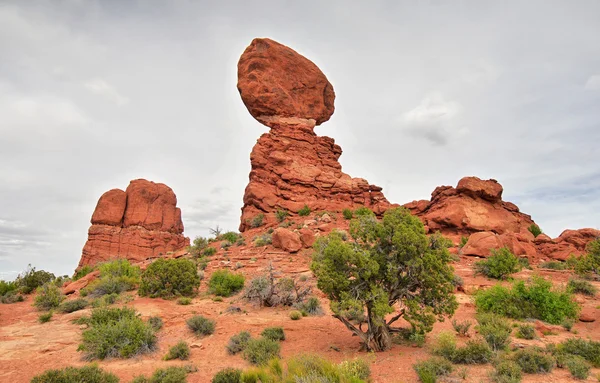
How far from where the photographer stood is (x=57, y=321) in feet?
44.4

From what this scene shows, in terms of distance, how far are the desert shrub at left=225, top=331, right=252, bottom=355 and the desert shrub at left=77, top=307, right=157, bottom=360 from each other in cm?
246

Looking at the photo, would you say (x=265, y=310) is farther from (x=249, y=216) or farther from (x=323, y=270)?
(x=249, y=216)

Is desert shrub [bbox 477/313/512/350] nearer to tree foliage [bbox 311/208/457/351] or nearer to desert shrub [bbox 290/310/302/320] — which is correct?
tree foliage [bbox 311/208/457/351]

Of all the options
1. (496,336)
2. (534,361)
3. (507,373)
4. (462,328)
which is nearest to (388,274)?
(507,373)

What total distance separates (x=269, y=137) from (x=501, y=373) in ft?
116

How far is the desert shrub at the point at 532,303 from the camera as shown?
12.0m

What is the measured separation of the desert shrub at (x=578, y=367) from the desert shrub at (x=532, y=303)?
5067mm

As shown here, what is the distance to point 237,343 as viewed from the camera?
1013cm

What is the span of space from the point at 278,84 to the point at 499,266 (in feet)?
111

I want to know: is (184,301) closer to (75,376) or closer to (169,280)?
(169,280)

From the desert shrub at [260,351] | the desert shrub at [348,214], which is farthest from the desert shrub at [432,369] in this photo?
the desert shrub at [348,214]

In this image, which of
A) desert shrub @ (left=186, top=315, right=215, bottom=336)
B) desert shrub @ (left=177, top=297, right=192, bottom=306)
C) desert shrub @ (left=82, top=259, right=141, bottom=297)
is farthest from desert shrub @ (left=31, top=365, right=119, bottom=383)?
desert shrub @ (left=82, top=259, right=141, bottom=297)

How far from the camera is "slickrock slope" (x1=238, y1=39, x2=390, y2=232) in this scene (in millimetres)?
36500

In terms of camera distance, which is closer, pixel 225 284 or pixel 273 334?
pixel 273 334
